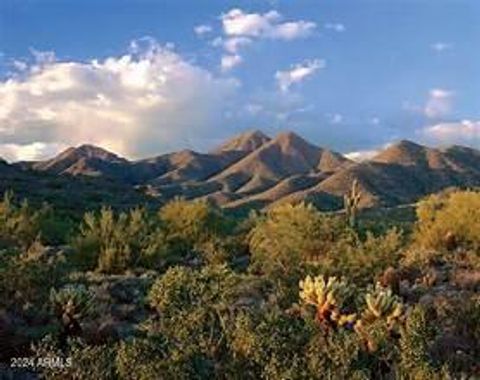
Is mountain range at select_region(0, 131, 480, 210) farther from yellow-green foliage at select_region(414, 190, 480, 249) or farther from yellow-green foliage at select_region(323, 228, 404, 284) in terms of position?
yellow-green foliage at select_region(323, 228, 404, 284)

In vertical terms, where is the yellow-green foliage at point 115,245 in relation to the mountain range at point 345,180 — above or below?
above

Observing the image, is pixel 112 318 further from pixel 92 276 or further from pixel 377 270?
pixel 377 270

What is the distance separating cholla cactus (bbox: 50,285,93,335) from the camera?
14031 mm

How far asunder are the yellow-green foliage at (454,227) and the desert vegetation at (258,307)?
5 centimetres

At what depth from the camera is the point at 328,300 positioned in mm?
13578

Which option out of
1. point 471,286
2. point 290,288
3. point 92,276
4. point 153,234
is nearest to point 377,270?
point 471,286

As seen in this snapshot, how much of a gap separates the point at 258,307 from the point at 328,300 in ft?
7.59

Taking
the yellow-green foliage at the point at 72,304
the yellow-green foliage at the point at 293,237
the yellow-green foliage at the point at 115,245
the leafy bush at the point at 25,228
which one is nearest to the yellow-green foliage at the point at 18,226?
the leafy bush at the point at 25,228

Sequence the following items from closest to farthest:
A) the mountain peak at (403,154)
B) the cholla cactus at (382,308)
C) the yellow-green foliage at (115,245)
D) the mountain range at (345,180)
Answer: the cholla cactus at (382,308) → the yellow-green foliage at (115,245) → the mountain range at (345,180) → the mountain peak at (403,154)

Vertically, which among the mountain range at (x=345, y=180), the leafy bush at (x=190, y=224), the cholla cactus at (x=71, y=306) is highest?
the cholla cactus at (x=71, y=306)

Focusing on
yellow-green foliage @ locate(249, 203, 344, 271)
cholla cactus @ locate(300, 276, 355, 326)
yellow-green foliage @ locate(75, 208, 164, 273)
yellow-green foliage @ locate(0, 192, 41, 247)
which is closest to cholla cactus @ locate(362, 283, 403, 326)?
cholla cactus @ locate(300, 276, 355, 326)

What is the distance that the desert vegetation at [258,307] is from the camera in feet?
34.1

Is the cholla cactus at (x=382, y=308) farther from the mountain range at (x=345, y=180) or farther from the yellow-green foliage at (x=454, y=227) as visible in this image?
the mountain range at (x=345, y=180)

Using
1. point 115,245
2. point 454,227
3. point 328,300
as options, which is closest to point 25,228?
point 115,245
